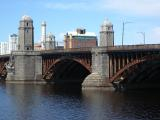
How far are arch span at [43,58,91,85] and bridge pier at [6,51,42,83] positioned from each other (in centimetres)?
405

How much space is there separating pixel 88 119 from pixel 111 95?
2846 centimetres

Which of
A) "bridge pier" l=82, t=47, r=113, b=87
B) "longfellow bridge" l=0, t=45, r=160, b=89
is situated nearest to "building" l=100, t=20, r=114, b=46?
"longfellow bridge" l=0, t=45, r=160, b=89

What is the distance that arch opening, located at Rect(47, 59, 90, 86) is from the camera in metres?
131

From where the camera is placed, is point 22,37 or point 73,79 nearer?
point 73,79

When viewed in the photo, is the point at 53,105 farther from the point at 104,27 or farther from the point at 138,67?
the point at 104,27

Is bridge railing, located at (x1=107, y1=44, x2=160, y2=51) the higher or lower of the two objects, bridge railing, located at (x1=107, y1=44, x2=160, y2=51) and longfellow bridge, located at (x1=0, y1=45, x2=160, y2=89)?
the higher

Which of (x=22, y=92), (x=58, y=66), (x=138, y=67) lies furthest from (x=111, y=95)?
(x=58, y=66)

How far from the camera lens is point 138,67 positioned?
97000 millimetres

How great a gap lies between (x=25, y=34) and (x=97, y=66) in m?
44.6

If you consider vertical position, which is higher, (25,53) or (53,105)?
(25,53)

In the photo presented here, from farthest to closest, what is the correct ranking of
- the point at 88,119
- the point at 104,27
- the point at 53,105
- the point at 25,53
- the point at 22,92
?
the point at 25,53, the point at 104,27, the point at 22,92, the point at 53,105, the point at 88,119

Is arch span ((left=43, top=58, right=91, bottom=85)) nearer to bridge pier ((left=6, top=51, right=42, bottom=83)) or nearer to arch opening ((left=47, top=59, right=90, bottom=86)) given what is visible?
arch opening ((left=47, top=59, right=90, bottom=86))

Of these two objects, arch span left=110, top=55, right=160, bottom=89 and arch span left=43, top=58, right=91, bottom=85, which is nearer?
arch span left=110, top=55, right=160, bottom=89

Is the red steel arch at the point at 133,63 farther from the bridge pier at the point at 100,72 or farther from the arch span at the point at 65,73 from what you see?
the arch span at the point at 65,73
